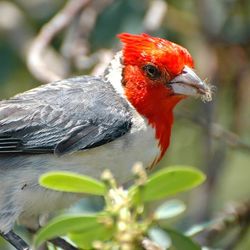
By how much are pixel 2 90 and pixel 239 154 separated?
6.42ft

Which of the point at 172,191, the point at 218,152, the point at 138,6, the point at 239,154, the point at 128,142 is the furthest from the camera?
the point at 239,154

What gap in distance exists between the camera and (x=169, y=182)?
109 inches

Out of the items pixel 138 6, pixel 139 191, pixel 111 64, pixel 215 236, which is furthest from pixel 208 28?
pixel 139 191

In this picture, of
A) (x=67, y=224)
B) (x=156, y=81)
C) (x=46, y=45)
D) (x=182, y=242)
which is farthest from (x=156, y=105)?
(x=67, y=224)

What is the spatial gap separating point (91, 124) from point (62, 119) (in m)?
0.16

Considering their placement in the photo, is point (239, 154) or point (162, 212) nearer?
point (162, 212)

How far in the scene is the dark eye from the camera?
468 cm

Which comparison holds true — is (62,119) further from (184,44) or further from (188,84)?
(184,44)

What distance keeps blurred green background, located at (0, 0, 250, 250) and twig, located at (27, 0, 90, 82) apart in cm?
8

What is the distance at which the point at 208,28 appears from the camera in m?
5.96

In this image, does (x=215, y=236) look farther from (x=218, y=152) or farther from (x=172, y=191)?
(x=172, y=191)

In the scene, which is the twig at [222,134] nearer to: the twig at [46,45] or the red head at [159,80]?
the red head at [159,80]

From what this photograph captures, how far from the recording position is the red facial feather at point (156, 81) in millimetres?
4594

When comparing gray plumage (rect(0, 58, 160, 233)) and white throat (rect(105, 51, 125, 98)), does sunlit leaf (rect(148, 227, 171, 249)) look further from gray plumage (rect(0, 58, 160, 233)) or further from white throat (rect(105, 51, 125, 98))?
white throat (rect(105, 51, 125, 98))
